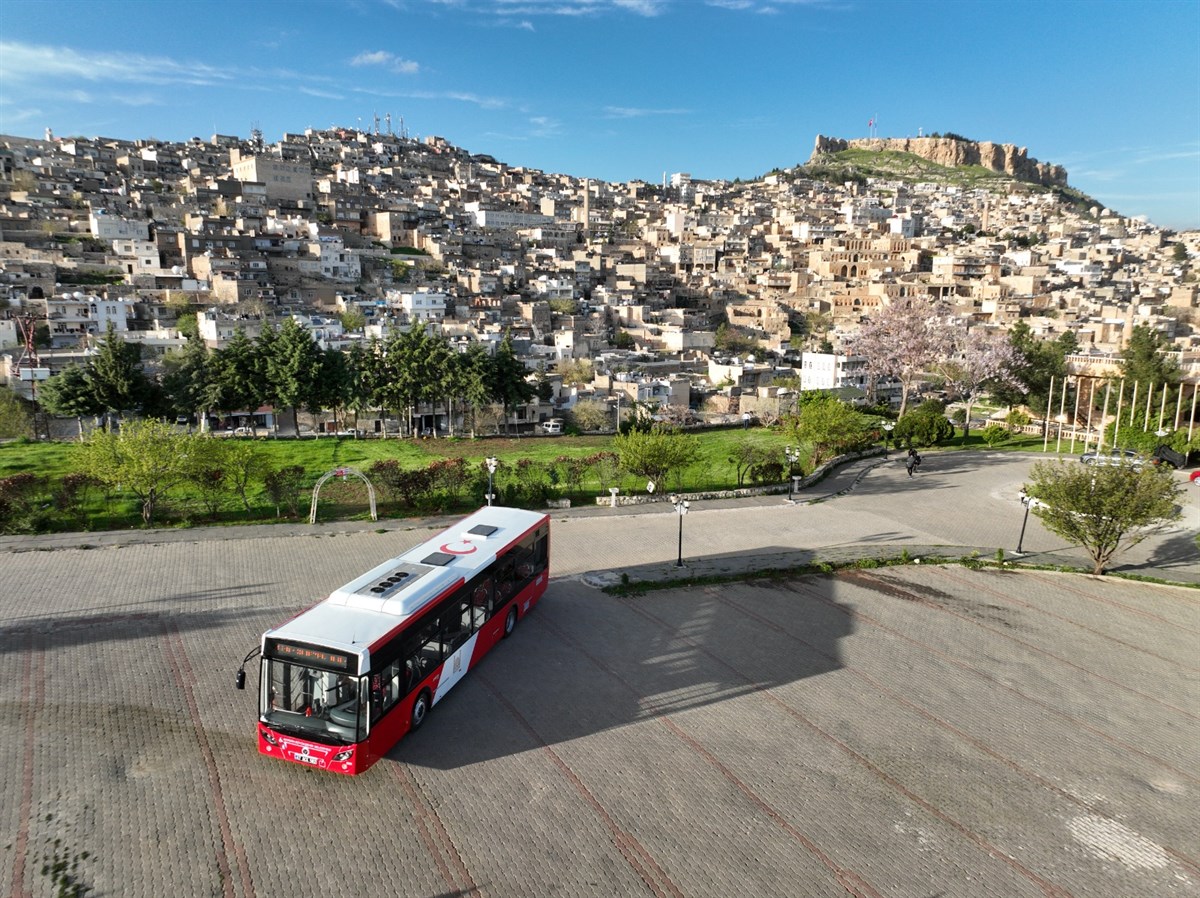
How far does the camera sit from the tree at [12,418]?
105 ft

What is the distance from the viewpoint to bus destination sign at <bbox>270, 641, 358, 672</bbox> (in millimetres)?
8469

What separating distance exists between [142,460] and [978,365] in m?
32.8

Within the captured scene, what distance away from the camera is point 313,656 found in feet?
28.0

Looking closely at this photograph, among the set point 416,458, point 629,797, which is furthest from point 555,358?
point 629,797

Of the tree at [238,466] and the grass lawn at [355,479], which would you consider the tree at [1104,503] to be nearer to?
the grass lawn at [355,479]

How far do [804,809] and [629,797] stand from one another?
1.99m

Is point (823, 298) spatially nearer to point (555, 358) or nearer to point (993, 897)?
point (555, 358)

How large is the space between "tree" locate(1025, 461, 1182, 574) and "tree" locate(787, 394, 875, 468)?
9.72 meters

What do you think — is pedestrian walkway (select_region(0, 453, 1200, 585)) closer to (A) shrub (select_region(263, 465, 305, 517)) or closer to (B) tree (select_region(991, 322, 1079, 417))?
(A) shrub (select_region(263, 465, 305, 517))

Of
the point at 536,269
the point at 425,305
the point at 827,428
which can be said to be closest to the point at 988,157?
the point at 536,269

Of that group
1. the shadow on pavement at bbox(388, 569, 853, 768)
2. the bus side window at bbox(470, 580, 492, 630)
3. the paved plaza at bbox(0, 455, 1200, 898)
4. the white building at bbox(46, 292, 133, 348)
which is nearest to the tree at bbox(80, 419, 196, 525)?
the paved plaza at bbox(0, 455, 1200, 898)

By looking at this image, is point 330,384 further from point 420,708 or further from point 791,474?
point 420,708

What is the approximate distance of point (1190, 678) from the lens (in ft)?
41.3

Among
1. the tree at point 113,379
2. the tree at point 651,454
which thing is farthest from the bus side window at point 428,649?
the tree at point 113,379
